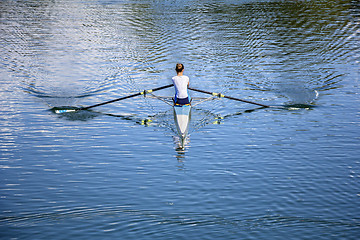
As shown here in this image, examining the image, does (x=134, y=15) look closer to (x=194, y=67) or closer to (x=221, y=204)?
(x=194, y=67)

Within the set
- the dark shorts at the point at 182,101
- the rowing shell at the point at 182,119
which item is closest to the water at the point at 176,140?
the rowing shell at the point at 182,119

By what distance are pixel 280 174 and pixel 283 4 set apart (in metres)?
41.9

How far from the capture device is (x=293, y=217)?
10.8m

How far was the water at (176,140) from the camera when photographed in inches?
422

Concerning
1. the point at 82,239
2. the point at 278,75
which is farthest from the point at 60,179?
the point at 278,75

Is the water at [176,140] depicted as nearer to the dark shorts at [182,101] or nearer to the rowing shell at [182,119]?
the rowing shell at [182,119]

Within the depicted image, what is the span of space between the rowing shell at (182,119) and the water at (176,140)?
1.40ft

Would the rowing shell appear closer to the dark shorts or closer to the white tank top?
the dark shorts

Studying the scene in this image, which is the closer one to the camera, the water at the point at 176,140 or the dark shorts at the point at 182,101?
the water at the point at 176,140

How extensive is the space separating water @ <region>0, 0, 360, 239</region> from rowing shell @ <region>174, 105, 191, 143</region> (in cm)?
43

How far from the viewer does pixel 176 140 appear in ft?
52.1

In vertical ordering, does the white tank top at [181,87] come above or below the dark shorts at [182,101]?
above

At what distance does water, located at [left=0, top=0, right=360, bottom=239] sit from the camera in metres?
10.7

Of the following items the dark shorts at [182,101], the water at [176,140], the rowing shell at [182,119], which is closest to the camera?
the water at [176,140]
